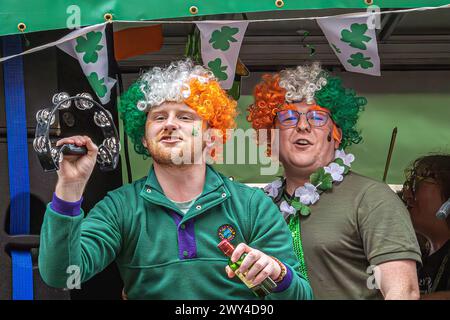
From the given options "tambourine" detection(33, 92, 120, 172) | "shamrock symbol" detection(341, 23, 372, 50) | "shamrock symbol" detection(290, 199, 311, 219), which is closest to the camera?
"tambourine" detection(33, 92, 120, 172)

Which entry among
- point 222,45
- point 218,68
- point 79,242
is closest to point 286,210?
point 218,68

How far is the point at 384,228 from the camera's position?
124 inches

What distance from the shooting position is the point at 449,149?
403cm

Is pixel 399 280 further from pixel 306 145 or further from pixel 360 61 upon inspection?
pixel 360 61

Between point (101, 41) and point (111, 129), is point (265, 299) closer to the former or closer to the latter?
point (111, 129)

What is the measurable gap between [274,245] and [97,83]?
1.03 m

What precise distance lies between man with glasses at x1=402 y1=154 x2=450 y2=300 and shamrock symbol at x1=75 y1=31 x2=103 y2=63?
6.61ft

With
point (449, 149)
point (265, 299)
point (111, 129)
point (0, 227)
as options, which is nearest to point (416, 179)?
point (449, 149)

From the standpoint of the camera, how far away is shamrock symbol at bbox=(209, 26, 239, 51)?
3.00 meters

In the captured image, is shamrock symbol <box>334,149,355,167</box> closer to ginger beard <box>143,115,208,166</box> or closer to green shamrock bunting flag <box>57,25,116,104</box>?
ginger beard <box>143,115,208,166</box>

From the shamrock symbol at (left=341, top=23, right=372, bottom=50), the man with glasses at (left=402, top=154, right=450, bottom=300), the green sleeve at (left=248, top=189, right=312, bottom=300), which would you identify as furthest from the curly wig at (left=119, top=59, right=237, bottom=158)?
→ the man with glasses at (left=402, top=154, right=450, bottom=300)

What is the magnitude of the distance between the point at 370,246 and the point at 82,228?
4.18 feet

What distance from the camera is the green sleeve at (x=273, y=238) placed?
2942 millimetres

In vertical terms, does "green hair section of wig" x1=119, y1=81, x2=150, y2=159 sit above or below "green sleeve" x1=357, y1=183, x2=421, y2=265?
above
